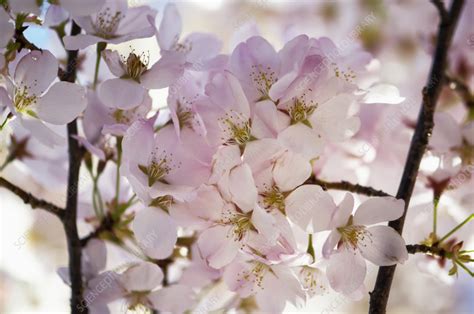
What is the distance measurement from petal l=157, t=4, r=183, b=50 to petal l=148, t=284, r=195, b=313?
359mm

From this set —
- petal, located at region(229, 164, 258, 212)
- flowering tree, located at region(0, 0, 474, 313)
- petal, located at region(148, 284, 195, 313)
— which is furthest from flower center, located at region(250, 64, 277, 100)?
petal, located at region(148, 284, 195, 313)

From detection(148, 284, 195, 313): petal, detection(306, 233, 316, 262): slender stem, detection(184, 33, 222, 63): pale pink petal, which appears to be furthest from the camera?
detection(184, 33, 222, 63): pale pink petal

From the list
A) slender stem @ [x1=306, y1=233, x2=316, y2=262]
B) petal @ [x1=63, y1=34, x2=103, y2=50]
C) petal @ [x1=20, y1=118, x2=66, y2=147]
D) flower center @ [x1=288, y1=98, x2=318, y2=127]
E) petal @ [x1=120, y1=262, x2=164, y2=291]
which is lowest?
petal @ [x1=120, y1=262, x2=164, y2=291]

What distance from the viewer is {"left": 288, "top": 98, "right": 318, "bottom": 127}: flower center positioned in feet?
2.79

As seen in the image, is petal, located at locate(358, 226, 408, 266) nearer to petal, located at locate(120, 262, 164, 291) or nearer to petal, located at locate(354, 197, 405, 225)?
petal, located at locate(354, 197, 405, 225)

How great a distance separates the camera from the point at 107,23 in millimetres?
971

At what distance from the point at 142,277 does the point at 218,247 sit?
0.54ft

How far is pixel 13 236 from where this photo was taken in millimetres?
1637

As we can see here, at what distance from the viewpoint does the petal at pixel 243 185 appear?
79 centimetres

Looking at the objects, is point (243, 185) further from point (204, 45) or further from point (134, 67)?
point (204, 45)

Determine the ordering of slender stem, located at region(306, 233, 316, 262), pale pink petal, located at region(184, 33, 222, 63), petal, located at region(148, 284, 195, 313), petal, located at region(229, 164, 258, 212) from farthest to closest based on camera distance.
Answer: pale pink petal, located at region(184, 33, 222, 63) → petal, located at region(148, 284, 195, 313) → slender stem, located at region(306, 233, 316, 262) → petal, located at region(229, 164, 258, 212)

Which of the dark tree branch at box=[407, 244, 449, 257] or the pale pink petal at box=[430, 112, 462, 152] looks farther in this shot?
the pale pink petal at box=[430, 112, 462, 152]

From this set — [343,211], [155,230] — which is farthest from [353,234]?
[155,230]

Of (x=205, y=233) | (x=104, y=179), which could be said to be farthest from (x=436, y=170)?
(x=104, y=179)
